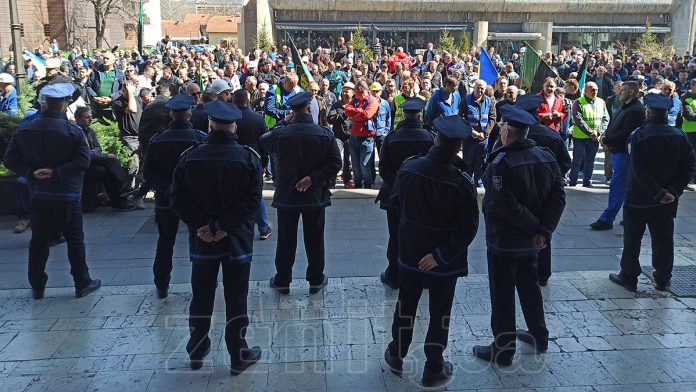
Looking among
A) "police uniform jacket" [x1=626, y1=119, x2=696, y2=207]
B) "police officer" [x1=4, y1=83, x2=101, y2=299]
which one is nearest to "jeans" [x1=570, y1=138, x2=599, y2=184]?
"police uniform jacket" [x1=626, y1=119, x2=696, y2=207]

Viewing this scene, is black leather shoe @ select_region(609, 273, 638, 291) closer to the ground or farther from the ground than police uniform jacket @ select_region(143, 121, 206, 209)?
closer to the ground

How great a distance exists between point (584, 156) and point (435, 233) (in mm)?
7522

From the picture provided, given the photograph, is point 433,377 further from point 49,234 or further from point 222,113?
point 49,234

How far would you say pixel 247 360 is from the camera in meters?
4.79

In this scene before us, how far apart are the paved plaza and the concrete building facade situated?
26.2 metres

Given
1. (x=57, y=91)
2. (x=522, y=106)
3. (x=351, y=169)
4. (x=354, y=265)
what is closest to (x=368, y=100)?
(x=351, y=169)

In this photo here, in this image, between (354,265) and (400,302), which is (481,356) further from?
(354,265)

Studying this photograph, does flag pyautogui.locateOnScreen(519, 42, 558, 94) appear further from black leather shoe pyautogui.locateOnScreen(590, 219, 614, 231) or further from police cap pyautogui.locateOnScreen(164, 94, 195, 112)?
police cap pyautogui.locateOnScreen(164, 94, 195, 112)

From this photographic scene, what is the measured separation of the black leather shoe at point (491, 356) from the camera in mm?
4836

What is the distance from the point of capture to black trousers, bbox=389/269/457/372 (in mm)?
4477

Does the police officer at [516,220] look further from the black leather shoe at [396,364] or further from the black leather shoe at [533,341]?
the black leather shoe at [396,364]

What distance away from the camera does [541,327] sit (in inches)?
196

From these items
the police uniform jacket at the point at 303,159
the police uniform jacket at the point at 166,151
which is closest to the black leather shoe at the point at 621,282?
the police uniform jacket at the point at 303,159

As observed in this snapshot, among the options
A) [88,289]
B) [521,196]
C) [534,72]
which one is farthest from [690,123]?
[88,289]
